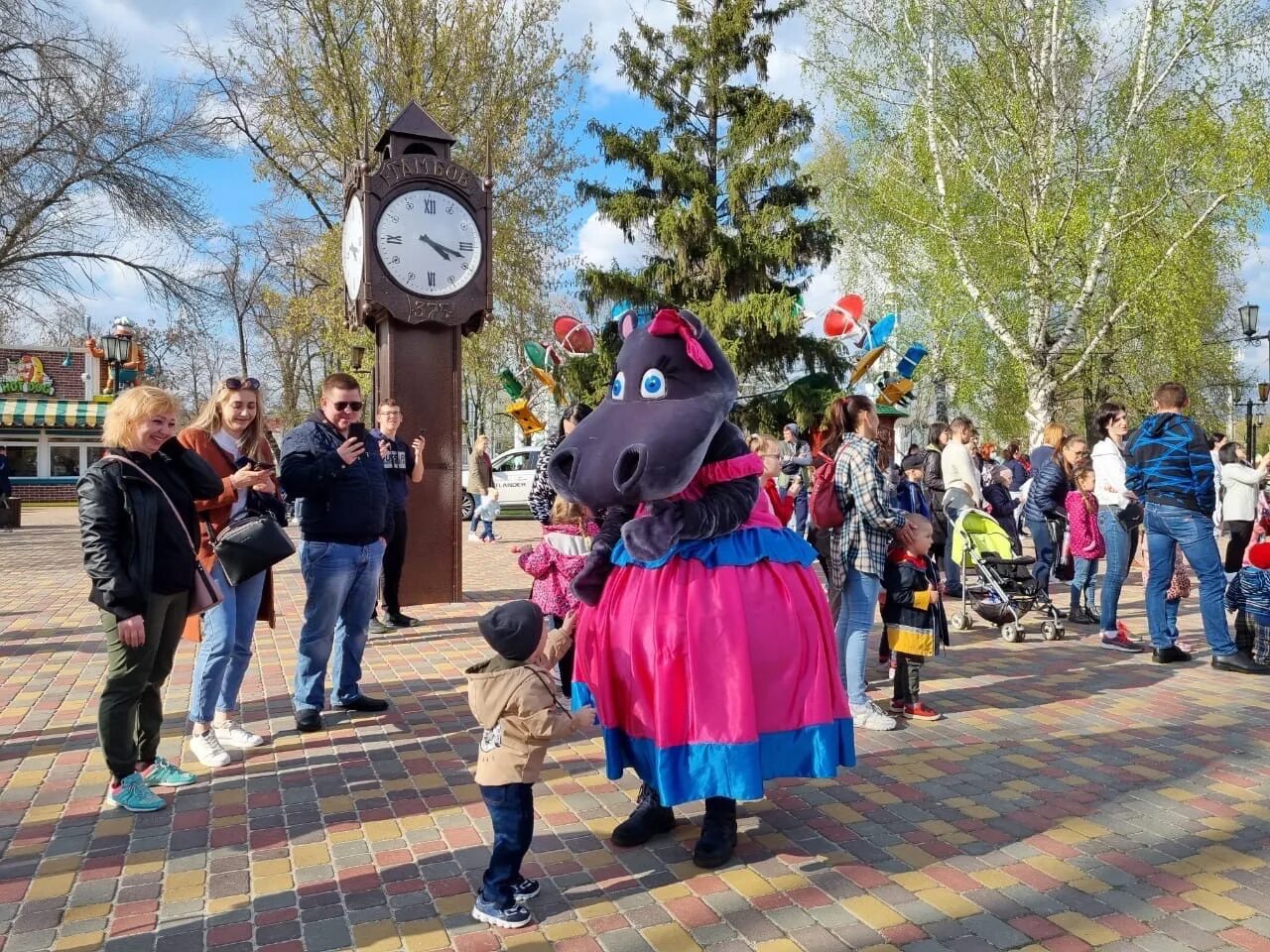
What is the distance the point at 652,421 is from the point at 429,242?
616 centimetres

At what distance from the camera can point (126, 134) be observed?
16.4 meters

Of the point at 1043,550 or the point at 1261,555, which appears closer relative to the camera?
the point at 1261,555

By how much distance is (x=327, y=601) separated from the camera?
199 inches

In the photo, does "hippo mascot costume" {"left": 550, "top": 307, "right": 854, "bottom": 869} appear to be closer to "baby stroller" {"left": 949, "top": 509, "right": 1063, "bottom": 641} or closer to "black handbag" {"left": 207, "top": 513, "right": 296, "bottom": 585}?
"black handbag" {"left": 207, "top": 513, "right": 296, "bottom": 585}

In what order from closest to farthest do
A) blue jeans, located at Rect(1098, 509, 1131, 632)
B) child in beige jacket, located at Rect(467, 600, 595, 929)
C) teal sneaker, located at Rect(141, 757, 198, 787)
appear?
1. child in beige jacket, located at Rect(467, 600, 595, 929)
2. teal sneaker, located at Rect(141, 757, 198, 787)
3. blue jeans, located at Rect(1098, 509, 1131, 632)

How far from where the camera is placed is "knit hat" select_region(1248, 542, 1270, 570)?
255 inches

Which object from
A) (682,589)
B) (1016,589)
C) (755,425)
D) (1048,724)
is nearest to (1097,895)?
(682,589)

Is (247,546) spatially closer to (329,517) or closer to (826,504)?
(329,517)

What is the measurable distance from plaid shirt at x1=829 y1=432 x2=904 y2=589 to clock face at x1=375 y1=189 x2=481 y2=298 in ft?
15.5

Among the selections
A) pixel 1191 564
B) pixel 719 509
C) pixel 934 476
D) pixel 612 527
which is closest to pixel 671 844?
pixel 612 527

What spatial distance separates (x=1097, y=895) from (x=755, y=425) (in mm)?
17612

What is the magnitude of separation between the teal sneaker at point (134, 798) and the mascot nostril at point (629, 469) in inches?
101

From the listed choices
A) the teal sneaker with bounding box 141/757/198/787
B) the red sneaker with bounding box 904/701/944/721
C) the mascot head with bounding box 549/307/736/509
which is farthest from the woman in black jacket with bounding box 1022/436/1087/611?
the teal sneaker with bounding box 141/757/198/787

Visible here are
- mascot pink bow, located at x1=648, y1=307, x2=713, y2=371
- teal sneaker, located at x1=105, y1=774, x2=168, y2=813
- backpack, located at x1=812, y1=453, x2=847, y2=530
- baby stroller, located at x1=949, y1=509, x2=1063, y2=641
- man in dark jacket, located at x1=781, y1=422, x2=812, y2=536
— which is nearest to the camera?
mascot pink bow, located at x1=648, y1=307, x2=713, y2=371
